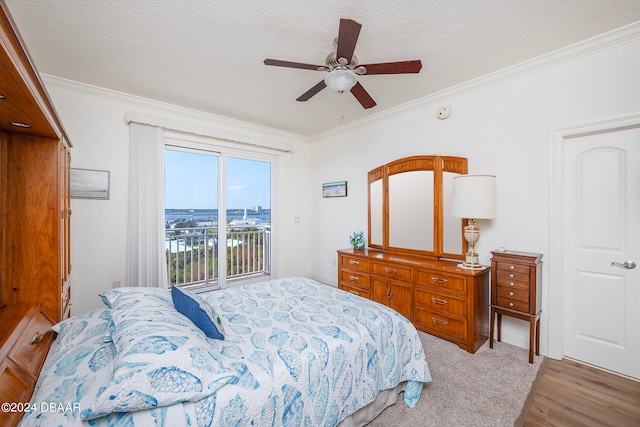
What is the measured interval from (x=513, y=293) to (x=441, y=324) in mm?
716

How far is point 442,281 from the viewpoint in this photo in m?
2.63

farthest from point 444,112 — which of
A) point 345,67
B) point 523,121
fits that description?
point 345,67

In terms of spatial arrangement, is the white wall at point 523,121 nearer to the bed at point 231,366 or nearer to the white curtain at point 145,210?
the bed at point 231,366

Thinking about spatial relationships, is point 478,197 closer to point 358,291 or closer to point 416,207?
point 416,207

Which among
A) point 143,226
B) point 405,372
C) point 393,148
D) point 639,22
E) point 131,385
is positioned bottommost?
point 405,372

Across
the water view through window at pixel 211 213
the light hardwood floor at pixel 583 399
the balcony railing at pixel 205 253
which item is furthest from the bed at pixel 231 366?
the balcony railing at pixel 205 253

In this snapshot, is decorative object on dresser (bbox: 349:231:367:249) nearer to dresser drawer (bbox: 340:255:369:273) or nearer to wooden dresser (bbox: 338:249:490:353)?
dresser drawer (bbox: 340:255:369:273)

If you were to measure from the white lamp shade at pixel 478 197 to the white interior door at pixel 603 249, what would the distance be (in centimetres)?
58

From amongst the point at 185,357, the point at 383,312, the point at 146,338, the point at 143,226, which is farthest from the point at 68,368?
the point at 143,226

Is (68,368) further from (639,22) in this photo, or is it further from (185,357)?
(639,22)

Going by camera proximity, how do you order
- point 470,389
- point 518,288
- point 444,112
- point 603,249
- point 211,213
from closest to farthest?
point 470,389
point 603,249
point 518,288
point 444,112
point 211,213

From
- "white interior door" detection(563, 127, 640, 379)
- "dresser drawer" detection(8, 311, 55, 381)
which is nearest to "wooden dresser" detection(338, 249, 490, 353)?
"white interior door" detection(563, 127, 640, 379)

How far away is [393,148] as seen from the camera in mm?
3688

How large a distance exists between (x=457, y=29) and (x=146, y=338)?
2850 millimetres
